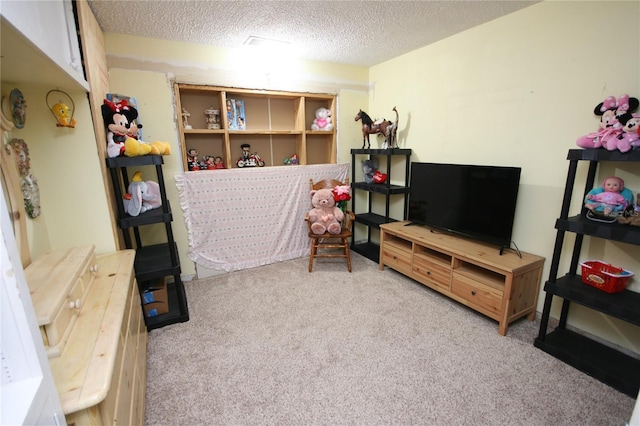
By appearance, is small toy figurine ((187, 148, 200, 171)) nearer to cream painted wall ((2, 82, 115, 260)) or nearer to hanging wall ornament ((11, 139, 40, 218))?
cream painted wall ((2, 82, 115, 260))

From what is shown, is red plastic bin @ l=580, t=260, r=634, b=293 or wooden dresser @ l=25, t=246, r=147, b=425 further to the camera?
red plastic bin @ l=580, t=260, r=634, b=293

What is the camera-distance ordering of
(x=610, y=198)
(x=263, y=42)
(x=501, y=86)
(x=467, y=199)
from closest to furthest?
(x=610, y=198) < (x=501, y=86) < (x=467, y=199) < (x=263, y=42)

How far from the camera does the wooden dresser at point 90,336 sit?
93 centimetres

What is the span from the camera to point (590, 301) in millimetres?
1674

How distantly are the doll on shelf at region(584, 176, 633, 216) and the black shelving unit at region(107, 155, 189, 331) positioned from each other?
2.64 metres

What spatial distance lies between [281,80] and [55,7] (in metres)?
1.93

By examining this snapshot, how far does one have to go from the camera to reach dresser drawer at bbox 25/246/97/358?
3.40 feet

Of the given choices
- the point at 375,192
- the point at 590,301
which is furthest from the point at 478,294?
the point at 375,192

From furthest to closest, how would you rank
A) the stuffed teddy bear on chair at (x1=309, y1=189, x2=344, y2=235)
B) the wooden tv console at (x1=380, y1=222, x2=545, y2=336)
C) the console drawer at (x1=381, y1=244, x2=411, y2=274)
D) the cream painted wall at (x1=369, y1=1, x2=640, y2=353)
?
the stuffed teddy bear on chair at (x1=309, y1=189, x2=344, y2=235), the console drawer at (x1=381, y1=244, x2=411, y2=274), the wooden tv console at (x1=380, y1=222, x2=545, y2=336), the cream painted wall at (x1=369, y1=1, x2=640, y2=353)

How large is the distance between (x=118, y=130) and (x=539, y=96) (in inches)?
115

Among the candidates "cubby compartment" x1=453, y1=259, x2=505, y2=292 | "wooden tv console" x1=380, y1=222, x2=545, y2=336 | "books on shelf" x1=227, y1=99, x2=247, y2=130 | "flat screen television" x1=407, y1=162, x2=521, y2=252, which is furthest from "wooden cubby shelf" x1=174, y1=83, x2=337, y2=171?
"cubby compartment" x1=453, y1=259, x2=505, y2=292

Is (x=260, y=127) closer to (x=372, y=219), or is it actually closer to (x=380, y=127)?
(x=380, y=127)

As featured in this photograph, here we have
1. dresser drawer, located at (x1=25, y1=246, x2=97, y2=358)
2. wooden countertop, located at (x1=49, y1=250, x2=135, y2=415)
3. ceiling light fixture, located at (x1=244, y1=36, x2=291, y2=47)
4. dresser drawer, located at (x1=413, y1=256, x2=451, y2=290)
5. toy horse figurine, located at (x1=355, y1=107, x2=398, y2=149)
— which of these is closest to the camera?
wooden countertop, located at (x1=49, y1=250, x2=135, y2=415)

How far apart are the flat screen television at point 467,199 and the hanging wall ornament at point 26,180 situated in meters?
2.77
